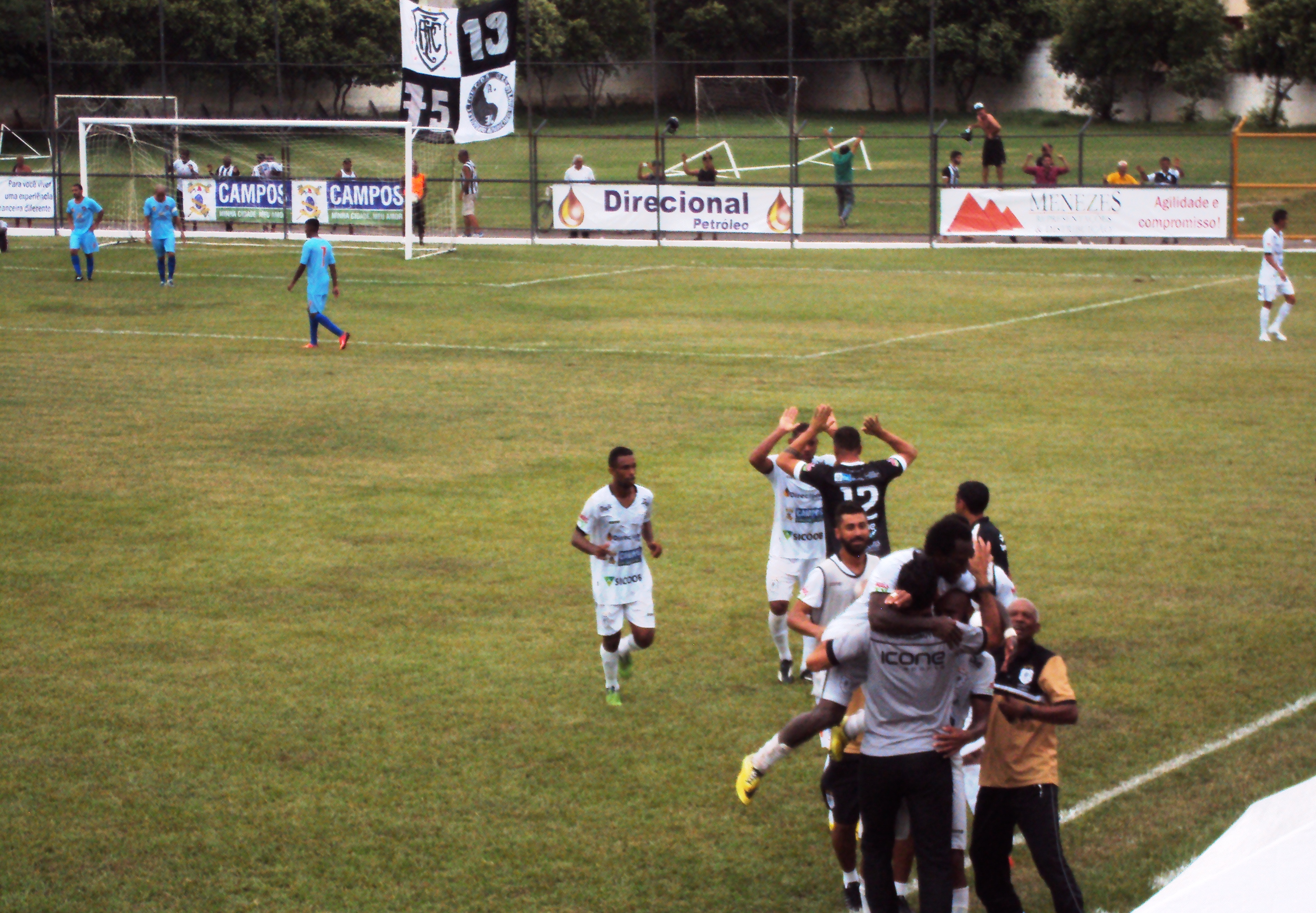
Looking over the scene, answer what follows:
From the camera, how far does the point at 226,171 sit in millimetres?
42844

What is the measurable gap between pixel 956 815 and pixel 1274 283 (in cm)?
1971

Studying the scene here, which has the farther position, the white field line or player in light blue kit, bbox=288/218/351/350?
player in light blue kit, bbox=288/218/351/350

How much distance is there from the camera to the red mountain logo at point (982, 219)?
1542 inches

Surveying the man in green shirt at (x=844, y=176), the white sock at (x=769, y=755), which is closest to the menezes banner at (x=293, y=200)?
the man in green shirt at (x=844, y=176)

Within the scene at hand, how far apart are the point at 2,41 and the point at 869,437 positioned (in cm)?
5737

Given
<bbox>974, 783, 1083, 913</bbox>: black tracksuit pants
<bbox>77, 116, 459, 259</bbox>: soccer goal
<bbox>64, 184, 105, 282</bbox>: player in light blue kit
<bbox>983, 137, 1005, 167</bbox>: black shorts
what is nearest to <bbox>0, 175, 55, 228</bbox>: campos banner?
<bbox>77, 116, 459, 259</bbox>: soccer goal

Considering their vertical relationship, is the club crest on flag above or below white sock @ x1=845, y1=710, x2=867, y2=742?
above

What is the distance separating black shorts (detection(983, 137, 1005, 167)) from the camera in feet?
136

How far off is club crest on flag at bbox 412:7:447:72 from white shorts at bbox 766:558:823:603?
111 feet

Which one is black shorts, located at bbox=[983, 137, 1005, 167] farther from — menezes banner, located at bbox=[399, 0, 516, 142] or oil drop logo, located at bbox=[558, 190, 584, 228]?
menezes banner, located at bbox=[399, 0, 516, 142]

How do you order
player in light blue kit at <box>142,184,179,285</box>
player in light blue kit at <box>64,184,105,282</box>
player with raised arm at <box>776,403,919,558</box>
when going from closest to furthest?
player with raised arm at <box>776,403,919,558</box> → player in light blue kit at <box>142,184,179,285</box> → player in light blue kit at <box>64,184,105,282</box>

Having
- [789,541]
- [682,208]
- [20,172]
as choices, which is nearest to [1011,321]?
[682,208]

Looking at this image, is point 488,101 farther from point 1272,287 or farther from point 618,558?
point 618,558

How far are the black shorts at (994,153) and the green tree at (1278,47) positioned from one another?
2325 centimetres
